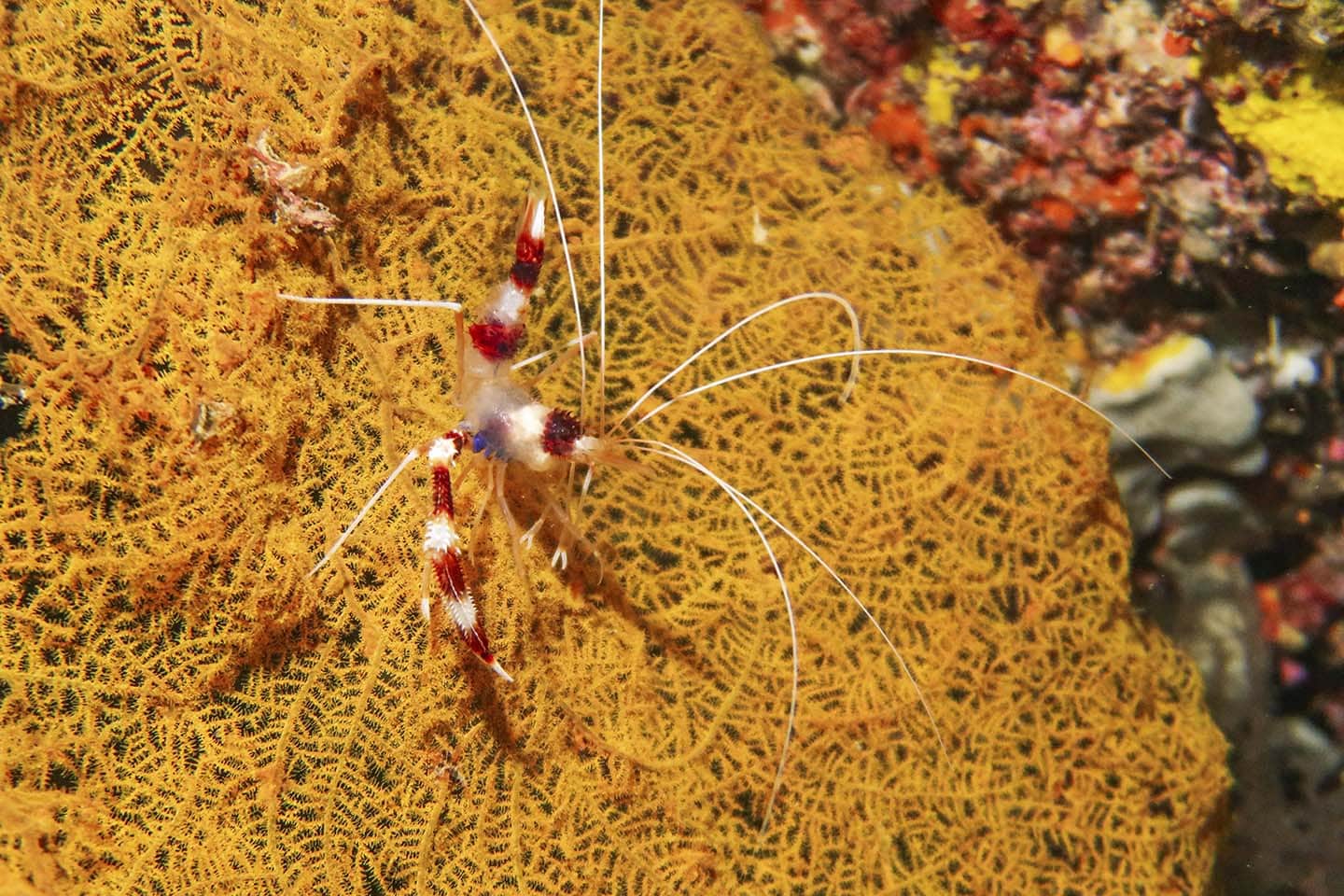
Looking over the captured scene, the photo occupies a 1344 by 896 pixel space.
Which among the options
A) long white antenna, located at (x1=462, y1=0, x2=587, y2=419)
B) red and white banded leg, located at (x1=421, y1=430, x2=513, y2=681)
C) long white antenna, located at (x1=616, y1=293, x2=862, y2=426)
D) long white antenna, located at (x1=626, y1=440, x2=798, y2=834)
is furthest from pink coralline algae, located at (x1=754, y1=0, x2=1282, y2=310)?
red and white banded leg, located at (x1=421, y1=430, x2=513, y2=681)

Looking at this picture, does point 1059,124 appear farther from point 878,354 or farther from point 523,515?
point 523,515

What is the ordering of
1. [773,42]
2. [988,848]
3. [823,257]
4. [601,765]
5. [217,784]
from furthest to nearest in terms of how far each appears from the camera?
1. [773,42]
2. [823,257]
3. [988,848]
4. [601,765]
5. [217,784]

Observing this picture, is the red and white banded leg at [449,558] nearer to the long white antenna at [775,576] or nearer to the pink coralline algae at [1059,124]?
the long white antenna at [775,576]

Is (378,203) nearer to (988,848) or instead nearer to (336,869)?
(336,869)

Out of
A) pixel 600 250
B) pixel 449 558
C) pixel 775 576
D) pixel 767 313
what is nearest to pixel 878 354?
pixel 767 313

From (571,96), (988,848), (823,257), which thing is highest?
(571,96)

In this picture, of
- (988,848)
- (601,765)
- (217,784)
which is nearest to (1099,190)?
(988,848)

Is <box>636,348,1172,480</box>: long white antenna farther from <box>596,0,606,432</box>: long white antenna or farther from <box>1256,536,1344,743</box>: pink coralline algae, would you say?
<box>1256,536,1344,743</box>: pink coralline algae
